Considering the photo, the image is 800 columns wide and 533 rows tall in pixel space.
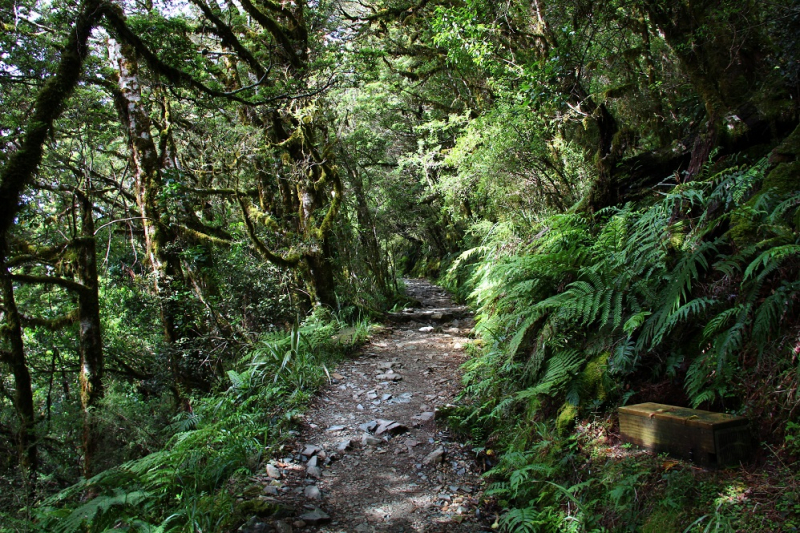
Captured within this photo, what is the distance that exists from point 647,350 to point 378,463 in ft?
9.00

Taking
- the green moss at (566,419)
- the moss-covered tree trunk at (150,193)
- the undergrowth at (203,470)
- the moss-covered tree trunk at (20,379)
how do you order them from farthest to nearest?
1. the moss-covered tree trunk at (150,193)
2. the moss-covered tree trunk at (20,379)
3. the green moss at (566,419)
4. the undergrowth at (203,470)

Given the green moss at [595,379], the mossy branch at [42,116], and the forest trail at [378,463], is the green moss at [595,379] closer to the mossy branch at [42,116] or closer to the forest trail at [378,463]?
the forest trail at [378,463]

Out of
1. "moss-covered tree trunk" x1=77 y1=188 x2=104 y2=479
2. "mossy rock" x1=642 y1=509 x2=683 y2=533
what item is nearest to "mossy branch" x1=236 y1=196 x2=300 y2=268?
"moss-covered tree trunk" x1=77 y1=188 x2=104 y2=479

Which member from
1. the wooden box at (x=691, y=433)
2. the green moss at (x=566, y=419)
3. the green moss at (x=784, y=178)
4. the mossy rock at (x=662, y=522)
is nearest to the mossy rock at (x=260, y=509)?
the green moss at (x=566, y=419)

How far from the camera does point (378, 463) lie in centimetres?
436

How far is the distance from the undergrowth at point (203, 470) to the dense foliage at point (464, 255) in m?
0.03

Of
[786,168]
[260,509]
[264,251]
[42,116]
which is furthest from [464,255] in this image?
[42,116]

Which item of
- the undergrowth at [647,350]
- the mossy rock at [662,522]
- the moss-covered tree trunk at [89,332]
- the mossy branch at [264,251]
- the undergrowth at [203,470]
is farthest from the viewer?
the mossy branch at [264,251]

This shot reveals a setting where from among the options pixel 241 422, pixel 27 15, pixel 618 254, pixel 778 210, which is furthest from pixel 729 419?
pixel 27 15

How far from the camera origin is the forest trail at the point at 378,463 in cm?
338

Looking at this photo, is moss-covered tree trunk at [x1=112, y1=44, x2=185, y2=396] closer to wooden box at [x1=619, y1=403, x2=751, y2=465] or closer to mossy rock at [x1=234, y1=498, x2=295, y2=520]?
mossy rock at [x1=234, y1=498, x2=295, y2=520]

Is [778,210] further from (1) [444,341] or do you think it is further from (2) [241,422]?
(1) [444,341]

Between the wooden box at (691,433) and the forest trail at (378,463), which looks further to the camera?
the forest trail at (378,463)

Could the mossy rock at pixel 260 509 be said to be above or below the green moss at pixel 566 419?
below
